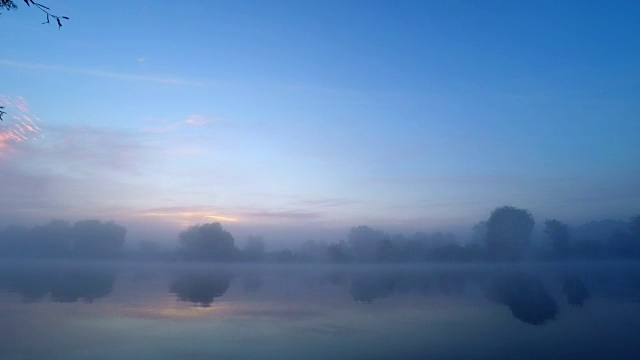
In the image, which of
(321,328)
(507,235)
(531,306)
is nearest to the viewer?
(321,328)

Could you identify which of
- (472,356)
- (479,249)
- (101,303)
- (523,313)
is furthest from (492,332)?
(479,249)

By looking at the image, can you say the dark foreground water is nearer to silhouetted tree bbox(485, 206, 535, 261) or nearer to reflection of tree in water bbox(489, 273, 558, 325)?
reflection of tree in water bbox(489, 273, 558, 325)

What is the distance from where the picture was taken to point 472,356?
51.9 ft

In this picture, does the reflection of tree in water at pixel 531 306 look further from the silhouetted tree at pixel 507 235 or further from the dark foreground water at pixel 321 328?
the silhouetted tree at pixel 507 235

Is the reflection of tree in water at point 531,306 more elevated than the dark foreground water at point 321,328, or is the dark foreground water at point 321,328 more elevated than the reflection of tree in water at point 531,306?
the dark foreground water at point 321,328

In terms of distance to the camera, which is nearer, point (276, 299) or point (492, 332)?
point (492, 332)

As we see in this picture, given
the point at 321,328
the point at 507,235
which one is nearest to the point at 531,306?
the point at 321,328

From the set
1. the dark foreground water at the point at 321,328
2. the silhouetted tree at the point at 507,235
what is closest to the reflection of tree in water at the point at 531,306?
the dark foreground water at the point at 321,328

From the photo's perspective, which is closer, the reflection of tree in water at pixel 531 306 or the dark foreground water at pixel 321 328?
the dark foreground water at pixel 321 328

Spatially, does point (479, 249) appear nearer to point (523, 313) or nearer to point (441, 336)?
point (523, 313)

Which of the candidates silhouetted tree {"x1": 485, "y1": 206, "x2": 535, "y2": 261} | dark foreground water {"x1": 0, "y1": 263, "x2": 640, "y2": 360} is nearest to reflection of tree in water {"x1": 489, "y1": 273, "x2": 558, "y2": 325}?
dark foreground water {"x1": 0, "y1": 263, "x2": 640, "y2": 360}

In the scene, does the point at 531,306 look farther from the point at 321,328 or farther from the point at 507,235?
the point at 507,235

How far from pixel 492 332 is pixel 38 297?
109 ft

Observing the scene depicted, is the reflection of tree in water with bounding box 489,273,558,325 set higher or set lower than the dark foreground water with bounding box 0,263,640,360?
lower
